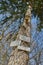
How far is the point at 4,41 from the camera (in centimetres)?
828

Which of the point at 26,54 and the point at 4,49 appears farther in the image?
the point at 4,49

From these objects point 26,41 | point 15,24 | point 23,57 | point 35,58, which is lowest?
point 35,58

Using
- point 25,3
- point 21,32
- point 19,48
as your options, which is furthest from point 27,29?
point 25,3

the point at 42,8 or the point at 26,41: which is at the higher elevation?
the point at 26,41

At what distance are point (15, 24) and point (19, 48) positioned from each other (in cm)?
365

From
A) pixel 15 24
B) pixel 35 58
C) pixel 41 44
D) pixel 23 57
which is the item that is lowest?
pixel 35 58

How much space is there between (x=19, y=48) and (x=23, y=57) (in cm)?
16

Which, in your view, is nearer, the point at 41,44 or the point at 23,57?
the point at 23,57

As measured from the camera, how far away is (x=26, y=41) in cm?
340

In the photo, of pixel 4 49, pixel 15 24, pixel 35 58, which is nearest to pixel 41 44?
pixel 35 58

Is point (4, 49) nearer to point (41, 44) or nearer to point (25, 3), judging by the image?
point (41, 44)

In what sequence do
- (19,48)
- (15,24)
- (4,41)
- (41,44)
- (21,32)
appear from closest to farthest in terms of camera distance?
(19,48)
(21,32)
(15,24)
(4,41)
(41,44)

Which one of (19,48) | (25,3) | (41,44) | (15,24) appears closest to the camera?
(19,48)

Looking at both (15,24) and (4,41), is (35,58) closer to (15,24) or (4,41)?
(4,41)
